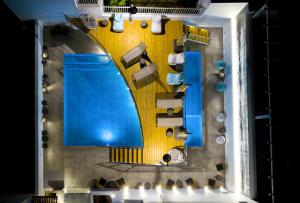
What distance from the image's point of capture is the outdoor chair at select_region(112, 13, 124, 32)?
1137 centimetres

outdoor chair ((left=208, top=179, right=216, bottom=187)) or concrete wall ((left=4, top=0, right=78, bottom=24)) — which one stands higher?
concrete wall ((left=4, top=0, right=78, bottom=24))

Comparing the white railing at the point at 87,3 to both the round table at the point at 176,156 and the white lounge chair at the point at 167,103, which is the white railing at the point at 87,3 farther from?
the round table at the point at 176,156

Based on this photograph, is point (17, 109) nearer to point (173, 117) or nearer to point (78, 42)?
point (78, 42)

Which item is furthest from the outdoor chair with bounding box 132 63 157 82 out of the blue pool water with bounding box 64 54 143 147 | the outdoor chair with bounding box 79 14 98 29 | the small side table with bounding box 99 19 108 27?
the outdoor chair with bounding box 79 14 98 29

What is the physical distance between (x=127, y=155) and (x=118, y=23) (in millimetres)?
4269

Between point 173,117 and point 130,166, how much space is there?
2.23 meters

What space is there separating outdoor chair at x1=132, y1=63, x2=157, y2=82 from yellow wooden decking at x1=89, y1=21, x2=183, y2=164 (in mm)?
242

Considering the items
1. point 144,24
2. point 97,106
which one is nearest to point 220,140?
point 97,106

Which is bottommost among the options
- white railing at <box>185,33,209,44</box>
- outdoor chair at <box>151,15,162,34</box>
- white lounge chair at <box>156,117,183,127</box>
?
white lounge chair at <box>156,117,183,127</box>

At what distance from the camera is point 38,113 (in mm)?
11336

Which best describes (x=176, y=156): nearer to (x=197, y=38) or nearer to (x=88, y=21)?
(x=197, y=38)

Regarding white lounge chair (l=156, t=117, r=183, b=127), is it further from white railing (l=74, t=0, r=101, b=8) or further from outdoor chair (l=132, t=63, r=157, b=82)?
white railing (l=74, t=0, r=101, b=8)

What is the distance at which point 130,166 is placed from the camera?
39.1 feet

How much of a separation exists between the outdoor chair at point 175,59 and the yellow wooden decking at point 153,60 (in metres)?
0.24
